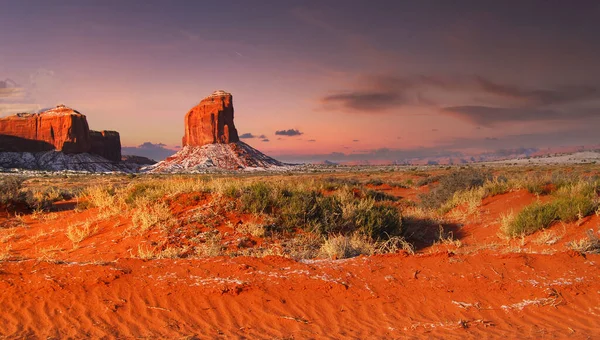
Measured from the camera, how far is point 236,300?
5191mm

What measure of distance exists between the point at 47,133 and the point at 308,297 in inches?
4803

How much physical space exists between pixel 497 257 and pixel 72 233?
9286 millimetres

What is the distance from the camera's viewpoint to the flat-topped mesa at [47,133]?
103 metres

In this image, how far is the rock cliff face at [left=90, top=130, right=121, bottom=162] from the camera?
402 feet

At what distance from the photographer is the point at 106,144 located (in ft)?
419

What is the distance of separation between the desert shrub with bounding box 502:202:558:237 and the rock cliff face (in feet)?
421

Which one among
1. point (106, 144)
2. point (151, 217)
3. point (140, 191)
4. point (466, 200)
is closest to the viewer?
point (151, 217)

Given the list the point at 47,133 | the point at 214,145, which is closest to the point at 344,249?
the point at 214,145

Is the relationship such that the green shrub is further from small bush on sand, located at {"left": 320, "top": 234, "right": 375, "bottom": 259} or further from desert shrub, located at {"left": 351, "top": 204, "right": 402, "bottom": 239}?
small bush on sand, located at {"left": 320, "top": 234, "right": 375, "bottom": 259}

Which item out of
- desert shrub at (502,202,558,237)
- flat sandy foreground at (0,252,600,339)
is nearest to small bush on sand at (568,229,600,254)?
flat sandy foreground at (0,252,600,339)

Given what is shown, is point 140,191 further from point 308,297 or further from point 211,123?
point 211,123

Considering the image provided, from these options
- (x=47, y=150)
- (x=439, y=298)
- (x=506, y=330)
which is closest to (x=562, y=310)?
(x=506, y=330)

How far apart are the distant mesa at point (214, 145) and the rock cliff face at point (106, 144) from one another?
87.4 ft

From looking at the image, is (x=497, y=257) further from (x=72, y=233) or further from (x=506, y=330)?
(x=72, y=233)
